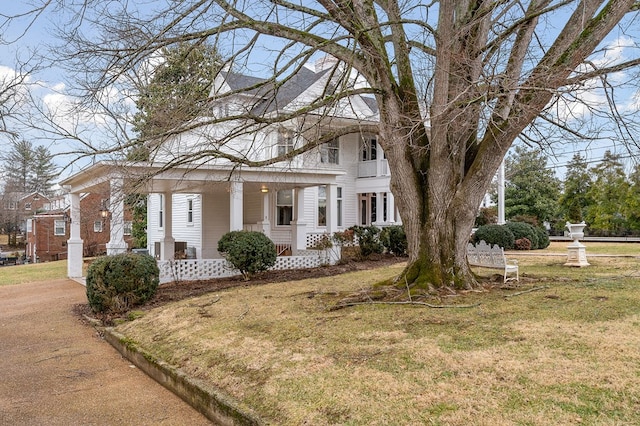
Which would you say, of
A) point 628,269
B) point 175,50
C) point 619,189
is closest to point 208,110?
point 175,50

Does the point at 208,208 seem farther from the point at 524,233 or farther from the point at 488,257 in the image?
the point at 524,233

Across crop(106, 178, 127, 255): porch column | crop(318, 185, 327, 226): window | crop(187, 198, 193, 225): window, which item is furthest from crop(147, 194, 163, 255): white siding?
crop(106, 178, 127, 255): porch column

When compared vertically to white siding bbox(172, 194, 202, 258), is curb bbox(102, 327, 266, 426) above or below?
below

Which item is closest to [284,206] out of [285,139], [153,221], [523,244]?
[153,221]

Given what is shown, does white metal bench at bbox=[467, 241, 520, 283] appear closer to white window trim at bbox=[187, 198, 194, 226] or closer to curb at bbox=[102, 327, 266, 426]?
curb at bbox=[102, 327, 266, 426]

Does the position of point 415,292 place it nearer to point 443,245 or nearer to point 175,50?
point 443,245

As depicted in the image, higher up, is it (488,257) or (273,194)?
(273,194)

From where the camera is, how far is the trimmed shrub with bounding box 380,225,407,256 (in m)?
18.9

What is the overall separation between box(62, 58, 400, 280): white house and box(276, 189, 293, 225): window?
1.8 inches

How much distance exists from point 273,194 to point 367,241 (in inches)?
212

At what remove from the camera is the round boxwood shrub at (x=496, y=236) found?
20.4 metres

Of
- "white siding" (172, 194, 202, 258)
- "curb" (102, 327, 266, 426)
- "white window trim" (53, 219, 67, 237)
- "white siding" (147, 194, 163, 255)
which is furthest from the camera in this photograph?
"white window trim" (53, 219, 67, 237)

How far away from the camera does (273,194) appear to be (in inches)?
853

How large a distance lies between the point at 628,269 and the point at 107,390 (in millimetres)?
12520
